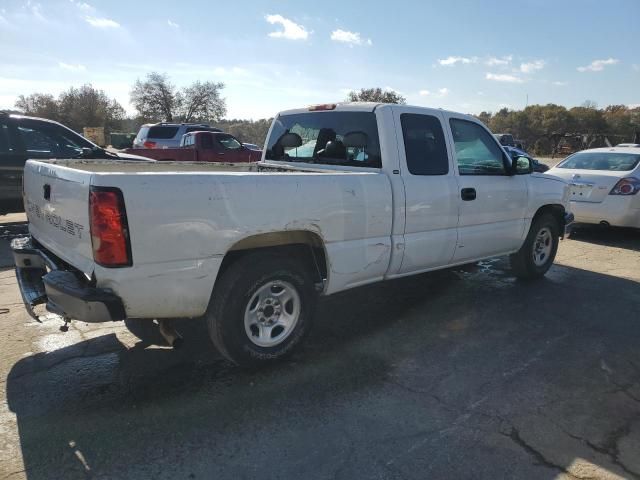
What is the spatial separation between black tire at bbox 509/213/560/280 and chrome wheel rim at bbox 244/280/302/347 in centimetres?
341

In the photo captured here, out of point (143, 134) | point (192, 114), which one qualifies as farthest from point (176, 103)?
point (143, 134)

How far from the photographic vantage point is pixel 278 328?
3.65 meters

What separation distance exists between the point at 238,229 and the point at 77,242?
981mm

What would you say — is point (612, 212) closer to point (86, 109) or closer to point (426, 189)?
point (426, 189)

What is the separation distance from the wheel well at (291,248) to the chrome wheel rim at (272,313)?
0.87 ft

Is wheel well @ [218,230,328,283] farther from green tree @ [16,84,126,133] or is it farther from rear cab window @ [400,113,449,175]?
green tree @ [16,84,126,133]

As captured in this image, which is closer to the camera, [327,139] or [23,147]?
[327,139]

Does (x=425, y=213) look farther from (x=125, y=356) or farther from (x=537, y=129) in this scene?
(x=537, y=129)

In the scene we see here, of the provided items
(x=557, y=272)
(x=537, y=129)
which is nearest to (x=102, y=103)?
(x=537, y=129)

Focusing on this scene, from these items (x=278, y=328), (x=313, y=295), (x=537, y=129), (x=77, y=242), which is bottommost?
(x=278, y=328)

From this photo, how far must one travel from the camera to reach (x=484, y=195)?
4949mm

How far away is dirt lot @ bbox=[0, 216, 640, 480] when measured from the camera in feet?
8.52

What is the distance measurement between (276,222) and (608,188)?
701 cm

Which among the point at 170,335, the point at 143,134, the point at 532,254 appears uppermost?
the point at 143,134
